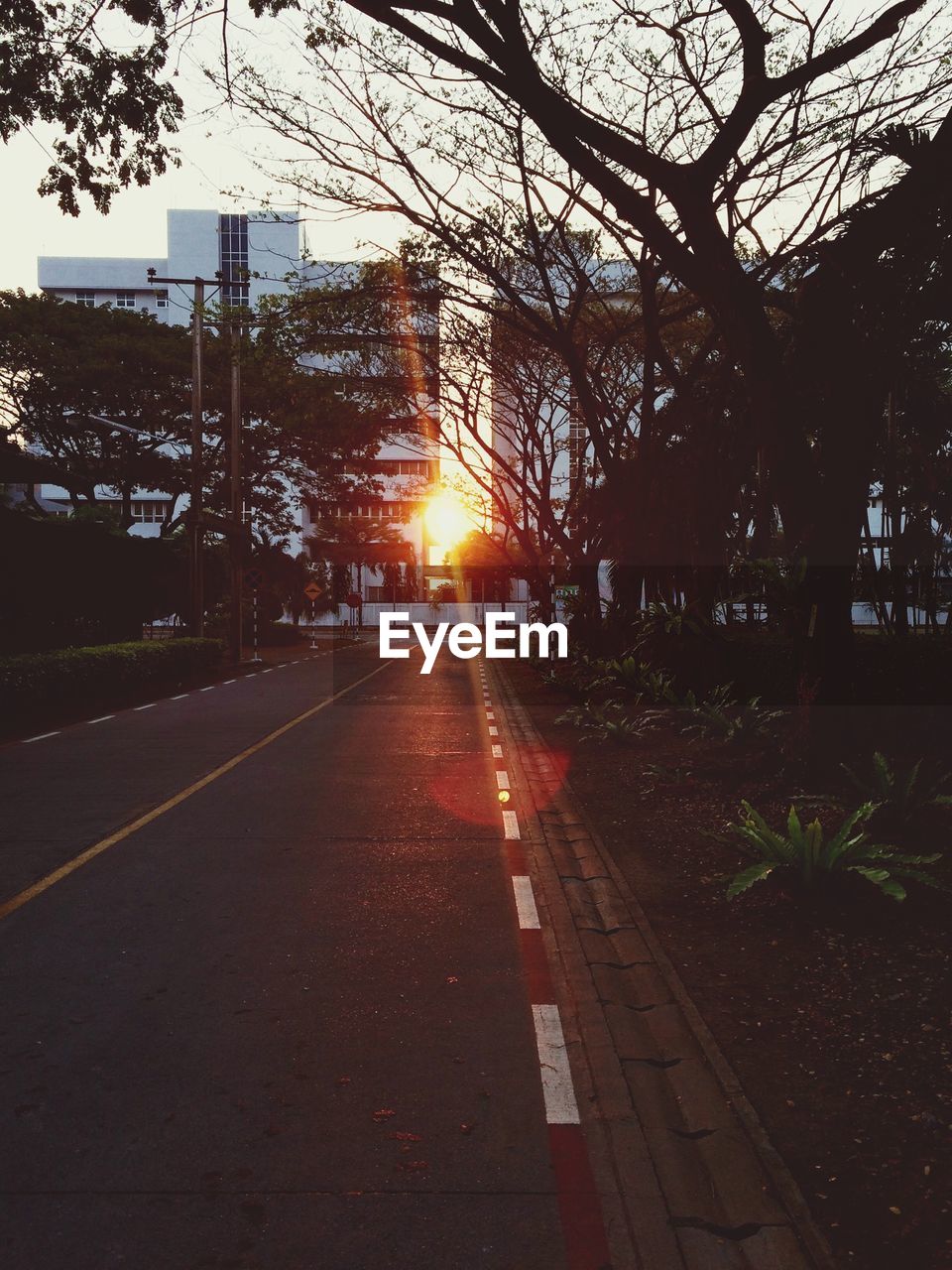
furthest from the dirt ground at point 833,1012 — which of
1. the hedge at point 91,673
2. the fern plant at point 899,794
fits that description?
the hedge at point 91,673

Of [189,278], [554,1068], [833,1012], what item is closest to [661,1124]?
[554,1068]

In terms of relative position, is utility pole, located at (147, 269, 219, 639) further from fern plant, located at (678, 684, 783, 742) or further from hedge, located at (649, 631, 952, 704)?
fern plant, located at (678, 684, 783, 742)

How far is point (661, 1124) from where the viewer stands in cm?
416

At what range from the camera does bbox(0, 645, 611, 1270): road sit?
343 cm

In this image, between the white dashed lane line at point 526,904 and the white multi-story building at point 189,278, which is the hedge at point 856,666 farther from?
the white multi-story building at point 189,278

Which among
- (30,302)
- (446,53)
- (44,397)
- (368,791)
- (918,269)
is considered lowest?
(368,791)

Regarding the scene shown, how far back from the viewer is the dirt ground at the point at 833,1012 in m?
3.53

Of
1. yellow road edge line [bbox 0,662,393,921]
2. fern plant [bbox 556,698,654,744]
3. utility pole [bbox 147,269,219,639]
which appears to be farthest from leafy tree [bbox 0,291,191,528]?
yellow road edge line [bbox 0,662,393,921]

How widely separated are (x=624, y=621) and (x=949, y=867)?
16.3m

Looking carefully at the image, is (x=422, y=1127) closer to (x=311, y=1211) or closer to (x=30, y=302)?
(x=311, y=1211)

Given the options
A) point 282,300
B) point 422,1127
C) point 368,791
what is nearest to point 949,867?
point 422,1127

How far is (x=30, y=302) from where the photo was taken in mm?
42125

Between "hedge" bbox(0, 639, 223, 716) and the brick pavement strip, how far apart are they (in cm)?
1359

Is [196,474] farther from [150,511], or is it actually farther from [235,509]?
[150,511]
